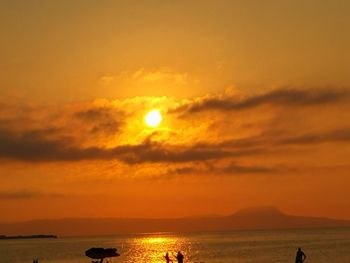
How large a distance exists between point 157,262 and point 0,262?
103 ft

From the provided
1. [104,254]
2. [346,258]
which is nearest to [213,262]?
[346,258]

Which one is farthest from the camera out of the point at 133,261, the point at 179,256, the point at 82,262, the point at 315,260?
the point at 133,261

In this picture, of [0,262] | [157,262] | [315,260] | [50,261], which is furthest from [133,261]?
[315,260]

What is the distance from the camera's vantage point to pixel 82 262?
4333 inches

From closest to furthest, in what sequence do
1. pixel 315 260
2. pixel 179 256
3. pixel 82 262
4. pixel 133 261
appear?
pixel 179 256, pixel 315 260, pixel 82 262, pixel 133 261

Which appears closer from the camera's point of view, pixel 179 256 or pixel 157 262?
pixel 179 256

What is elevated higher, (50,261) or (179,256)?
(50,261)

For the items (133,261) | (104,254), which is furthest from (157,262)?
(104,254)

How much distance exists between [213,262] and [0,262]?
1693 inches

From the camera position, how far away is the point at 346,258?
10388cm

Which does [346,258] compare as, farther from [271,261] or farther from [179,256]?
[179,256]

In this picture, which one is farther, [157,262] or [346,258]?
[157,262]

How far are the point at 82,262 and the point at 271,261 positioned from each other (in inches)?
1249

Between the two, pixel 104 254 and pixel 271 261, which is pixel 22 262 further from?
pixel 104 254
